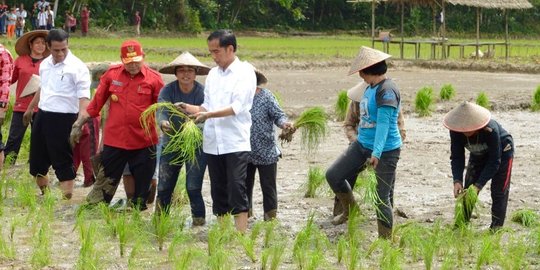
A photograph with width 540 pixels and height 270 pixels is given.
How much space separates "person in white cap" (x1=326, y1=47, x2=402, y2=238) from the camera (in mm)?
6953

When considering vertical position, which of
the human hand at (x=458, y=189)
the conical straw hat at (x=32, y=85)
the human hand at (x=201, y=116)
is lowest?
the human hand at (x=458, y=189)

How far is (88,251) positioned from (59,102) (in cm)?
235

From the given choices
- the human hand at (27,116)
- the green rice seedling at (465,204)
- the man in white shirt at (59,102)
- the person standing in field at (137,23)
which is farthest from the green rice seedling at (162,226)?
the person standing in field at (137,23)

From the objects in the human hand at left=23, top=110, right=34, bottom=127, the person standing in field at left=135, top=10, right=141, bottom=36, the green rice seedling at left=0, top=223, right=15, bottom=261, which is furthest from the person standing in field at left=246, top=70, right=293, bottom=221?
the person standing in field at left=135, top=10, right=141, bottom=36

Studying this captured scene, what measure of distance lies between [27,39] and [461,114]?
4.30 m

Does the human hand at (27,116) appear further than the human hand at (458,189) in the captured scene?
Yes

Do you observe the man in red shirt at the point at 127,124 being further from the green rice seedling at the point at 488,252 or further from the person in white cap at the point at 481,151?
the green rice seedling at the point at 488,252

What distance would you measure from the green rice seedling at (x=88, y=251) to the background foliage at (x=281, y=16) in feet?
109

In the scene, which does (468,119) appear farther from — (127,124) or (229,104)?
(127,124)

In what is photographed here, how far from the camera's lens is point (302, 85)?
20891 millimetres

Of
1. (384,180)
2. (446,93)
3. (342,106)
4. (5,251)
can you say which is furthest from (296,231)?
(446,93)

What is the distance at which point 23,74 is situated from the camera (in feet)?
32.4

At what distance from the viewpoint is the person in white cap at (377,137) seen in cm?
695

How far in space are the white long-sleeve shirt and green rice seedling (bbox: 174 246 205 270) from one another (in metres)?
0.91
